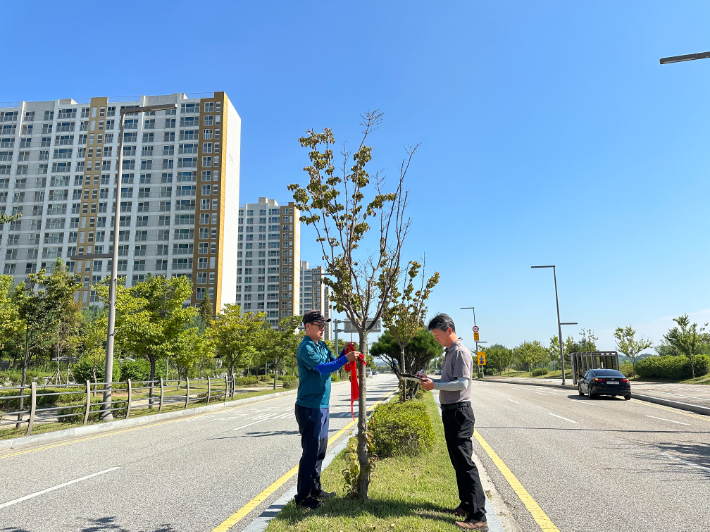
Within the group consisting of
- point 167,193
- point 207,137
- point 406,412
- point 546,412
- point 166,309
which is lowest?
point 546,412

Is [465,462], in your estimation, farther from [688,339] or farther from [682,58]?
[688,339]

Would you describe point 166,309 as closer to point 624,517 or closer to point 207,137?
point 624,517

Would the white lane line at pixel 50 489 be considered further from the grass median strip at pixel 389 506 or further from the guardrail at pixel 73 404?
the guardrail at pixel 73 404

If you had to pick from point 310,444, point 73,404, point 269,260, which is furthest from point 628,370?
point 269,260

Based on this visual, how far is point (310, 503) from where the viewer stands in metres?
4.69

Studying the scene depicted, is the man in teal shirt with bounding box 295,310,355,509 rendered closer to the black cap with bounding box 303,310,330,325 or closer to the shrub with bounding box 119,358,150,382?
the black cap with bounding box 303,310,330,325

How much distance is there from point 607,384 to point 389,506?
20252 millimetres

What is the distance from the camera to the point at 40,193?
8356 cm

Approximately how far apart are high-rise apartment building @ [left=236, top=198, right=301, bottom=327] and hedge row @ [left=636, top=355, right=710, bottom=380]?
10054 centimetres

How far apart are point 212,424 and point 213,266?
2729 inches

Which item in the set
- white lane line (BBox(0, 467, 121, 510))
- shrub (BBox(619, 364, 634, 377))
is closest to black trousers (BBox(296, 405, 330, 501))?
white lane line (BBox(0, 467, 121, 510))

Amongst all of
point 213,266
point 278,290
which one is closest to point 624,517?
point 213,266

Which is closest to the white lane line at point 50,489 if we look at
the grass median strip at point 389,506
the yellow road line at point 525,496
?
the grass median strip at point 389,506

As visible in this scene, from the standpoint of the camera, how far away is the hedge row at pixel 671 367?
32.3 m
